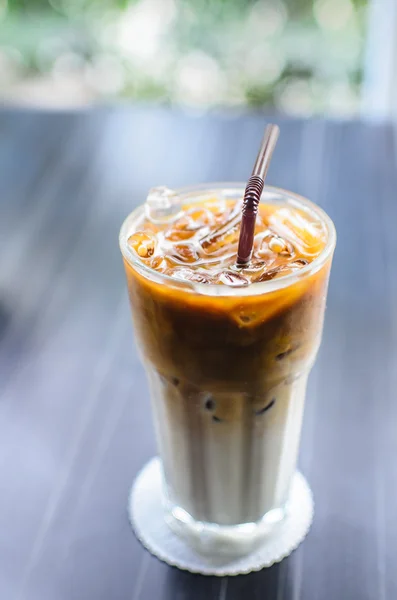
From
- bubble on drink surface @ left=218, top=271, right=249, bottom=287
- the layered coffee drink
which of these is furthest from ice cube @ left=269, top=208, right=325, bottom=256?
bubble on drink surface @ left=218, top=271, right=249, bottom=287

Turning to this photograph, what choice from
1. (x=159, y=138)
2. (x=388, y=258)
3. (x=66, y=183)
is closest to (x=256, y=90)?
(x=159, y=138)

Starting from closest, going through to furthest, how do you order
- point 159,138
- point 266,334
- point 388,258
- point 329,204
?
1. point 266,334
2. point 388,258
3. point 329,204
4. point 159,138

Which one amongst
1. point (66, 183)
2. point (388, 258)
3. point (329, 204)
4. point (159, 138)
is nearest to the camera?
point (388, 258)

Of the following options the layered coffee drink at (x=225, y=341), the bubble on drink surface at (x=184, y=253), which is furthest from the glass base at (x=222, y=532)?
the bubble on drink surface at (x=184, y=253)

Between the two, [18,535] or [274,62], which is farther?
[274,62]

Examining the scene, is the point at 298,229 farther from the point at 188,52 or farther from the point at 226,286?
the point at 188,52

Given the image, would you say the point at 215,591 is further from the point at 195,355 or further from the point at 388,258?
the point at 388,258

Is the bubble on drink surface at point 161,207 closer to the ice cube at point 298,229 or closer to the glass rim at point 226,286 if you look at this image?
the glass rim at point 226,286

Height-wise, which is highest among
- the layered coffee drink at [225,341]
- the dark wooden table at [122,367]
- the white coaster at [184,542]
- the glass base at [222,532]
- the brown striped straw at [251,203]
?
the brown striped straw at [251,203]
